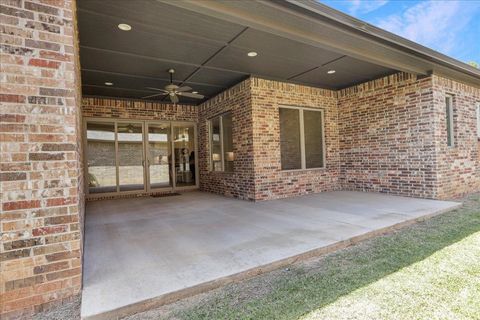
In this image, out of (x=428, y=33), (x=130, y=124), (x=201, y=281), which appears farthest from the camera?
(x=428, y=33)

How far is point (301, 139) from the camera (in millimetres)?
6812

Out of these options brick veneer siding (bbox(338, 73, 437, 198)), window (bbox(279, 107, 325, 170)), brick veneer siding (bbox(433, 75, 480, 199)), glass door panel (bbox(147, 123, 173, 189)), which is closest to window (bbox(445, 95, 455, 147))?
brick veneer siding (bbox(433, 75, 480, 199))

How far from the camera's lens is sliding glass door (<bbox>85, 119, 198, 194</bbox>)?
730cm

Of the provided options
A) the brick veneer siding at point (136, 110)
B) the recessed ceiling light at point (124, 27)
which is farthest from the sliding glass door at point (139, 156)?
the recessed ceiling light at point (124, 27)

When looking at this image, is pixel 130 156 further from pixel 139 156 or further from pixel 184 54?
pixel 184 54

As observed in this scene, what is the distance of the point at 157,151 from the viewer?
817 cm

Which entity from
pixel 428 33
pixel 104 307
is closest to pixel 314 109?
pixel 104 307

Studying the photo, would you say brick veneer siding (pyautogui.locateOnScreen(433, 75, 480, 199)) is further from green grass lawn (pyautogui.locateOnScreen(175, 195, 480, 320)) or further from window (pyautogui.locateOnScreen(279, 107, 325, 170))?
green grass lawn (pyautogui.locateOnScreen(175, 195, 480, 320))

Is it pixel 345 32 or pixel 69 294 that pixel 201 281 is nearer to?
pixel 69 294

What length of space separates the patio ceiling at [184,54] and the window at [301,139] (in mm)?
861

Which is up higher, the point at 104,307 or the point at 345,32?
the point at 345,32

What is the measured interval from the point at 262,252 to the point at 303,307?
0.92 m

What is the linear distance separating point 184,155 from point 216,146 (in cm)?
159

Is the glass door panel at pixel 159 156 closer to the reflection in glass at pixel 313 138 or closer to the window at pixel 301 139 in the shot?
the window at pixel 301 139
